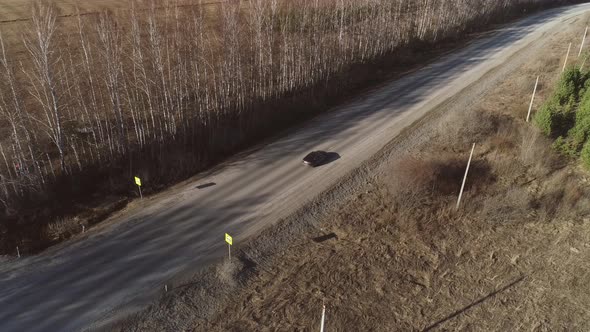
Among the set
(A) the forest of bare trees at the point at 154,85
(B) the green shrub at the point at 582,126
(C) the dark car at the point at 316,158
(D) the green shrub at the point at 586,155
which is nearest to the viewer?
(A) the forest of bare trees at the point at 154,85

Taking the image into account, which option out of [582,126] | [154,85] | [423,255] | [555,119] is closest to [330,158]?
[423,255]

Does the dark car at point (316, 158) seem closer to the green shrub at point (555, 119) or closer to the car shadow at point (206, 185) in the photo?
the car shadow at point (206, 185)

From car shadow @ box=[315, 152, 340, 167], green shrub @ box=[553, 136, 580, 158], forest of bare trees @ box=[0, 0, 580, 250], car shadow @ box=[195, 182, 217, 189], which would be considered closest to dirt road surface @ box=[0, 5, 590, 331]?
car shadow @ box=[195, 182, 217, 189]

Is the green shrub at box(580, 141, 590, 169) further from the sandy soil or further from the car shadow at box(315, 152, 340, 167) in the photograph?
the car shadow at box(315, 152, 340, 167)

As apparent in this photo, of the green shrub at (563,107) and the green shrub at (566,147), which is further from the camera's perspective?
the green shrub at (563,107)

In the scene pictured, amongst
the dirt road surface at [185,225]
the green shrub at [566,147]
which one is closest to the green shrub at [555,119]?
the green shrub at [566,147]

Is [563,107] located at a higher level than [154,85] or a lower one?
lower

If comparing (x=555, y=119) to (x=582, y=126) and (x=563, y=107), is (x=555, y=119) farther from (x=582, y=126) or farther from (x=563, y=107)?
(x=582, y=126)
